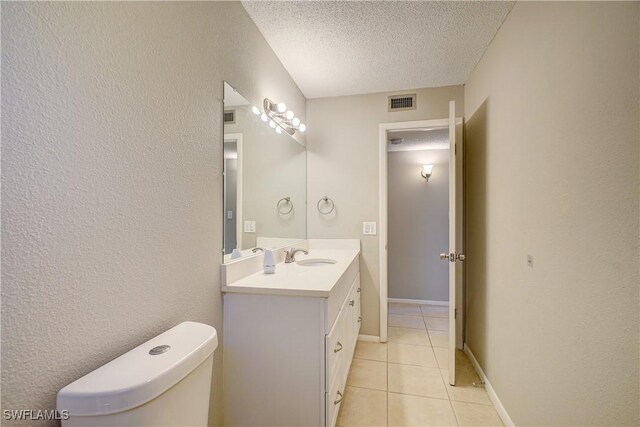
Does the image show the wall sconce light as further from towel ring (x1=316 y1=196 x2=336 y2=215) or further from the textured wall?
towel ring (x1=316 y1=196 x2=336 y2=215)

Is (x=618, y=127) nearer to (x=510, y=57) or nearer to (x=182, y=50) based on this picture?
(x=510, y=57)

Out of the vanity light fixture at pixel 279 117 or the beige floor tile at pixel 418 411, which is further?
the vanity light fixture at pixel 279 117

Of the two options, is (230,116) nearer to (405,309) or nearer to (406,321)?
(406,321)

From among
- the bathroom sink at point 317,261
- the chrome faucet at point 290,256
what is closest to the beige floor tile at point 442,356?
the bathroom sink at point 317,261

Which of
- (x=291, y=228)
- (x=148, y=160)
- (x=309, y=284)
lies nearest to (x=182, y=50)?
(x=148, y=160)

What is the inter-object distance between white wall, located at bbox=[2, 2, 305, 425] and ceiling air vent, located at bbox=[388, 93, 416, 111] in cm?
179

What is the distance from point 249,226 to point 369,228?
128cm

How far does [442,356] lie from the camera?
2.30 meters

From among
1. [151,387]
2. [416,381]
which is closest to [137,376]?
[151,387]

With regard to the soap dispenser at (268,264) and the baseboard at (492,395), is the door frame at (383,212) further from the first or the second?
the soap dispenser at (268,264)

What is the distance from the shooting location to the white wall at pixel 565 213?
81 centimetres

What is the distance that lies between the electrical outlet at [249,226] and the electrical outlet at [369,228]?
1.20 m

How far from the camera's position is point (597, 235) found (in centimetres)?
90

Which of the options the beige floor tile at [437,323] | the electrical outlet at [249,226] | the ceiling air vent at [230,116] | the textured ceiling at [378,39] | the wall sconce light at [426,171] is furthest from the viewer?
the wall sconce light at [426,171]
